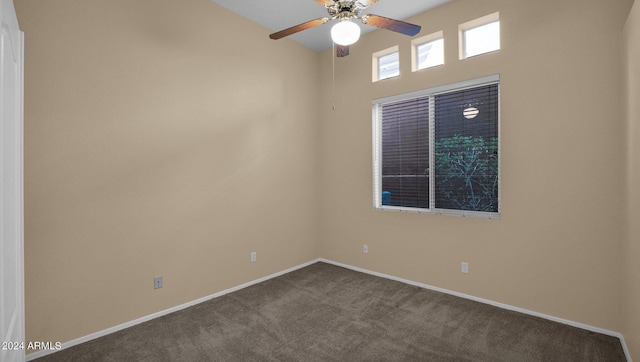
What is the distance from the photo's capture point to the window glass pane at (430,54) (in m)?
3.53

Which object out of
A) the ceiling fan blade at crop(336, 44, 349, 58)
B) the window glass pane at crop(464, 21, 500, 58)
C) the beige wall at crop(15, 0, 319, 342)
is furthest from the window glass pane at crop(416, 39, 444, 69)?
the beige wall at crop(15, 0, 319, 342)

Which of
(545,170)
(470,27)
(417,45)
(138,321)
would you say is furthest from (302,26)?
(138,321)

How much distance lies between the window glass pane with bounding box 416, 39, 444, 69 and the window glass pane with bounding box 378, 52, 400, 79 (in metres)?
0.28

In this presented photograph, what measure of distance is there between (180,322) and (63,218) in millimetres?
1329

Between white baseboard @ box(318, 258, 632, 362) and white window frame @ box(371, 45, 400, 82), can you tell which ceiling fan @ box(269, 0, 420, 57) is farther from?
white baseboard @ box(318, 258, 632, 362)

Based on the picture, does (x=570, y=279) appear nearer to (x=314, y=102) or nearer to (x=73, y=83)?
(x=314, y=102)

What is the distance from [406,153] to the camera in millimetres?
3861

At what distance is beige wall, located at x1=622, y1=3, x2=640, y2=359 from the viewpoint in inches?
76.0

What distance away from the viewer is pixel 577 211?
264 centimetres

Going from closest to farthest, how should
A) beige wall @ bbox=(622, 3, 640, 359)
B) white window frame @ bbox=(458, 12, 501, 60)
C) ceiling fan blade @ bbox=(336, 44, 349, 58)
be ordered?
beige wall @ bbox=(622, 3, 640, 359), ceiling fan blade @ bbox=(336, 44, 349, 58), white window frame @ bbox=(458, 12, 501, 60)

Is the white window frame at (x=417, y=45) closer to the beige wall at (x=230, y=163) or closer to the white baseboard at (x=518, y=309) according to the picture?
the beige wall at (x=230, y=163)

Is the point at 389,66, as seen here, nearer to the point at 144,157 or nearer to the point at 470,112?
the point at 470,112

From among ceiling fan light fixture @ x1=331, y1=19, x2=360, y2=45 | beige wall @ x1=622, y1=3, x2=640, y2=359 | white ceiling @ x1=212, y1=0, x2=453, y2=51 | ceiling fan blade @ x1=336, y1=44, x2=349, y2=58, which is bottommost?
beige wall @ x1=622, y1=3, x2=640, y2=359

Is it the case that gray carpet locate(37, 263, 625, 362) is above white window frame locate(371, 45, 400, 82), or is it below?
below
